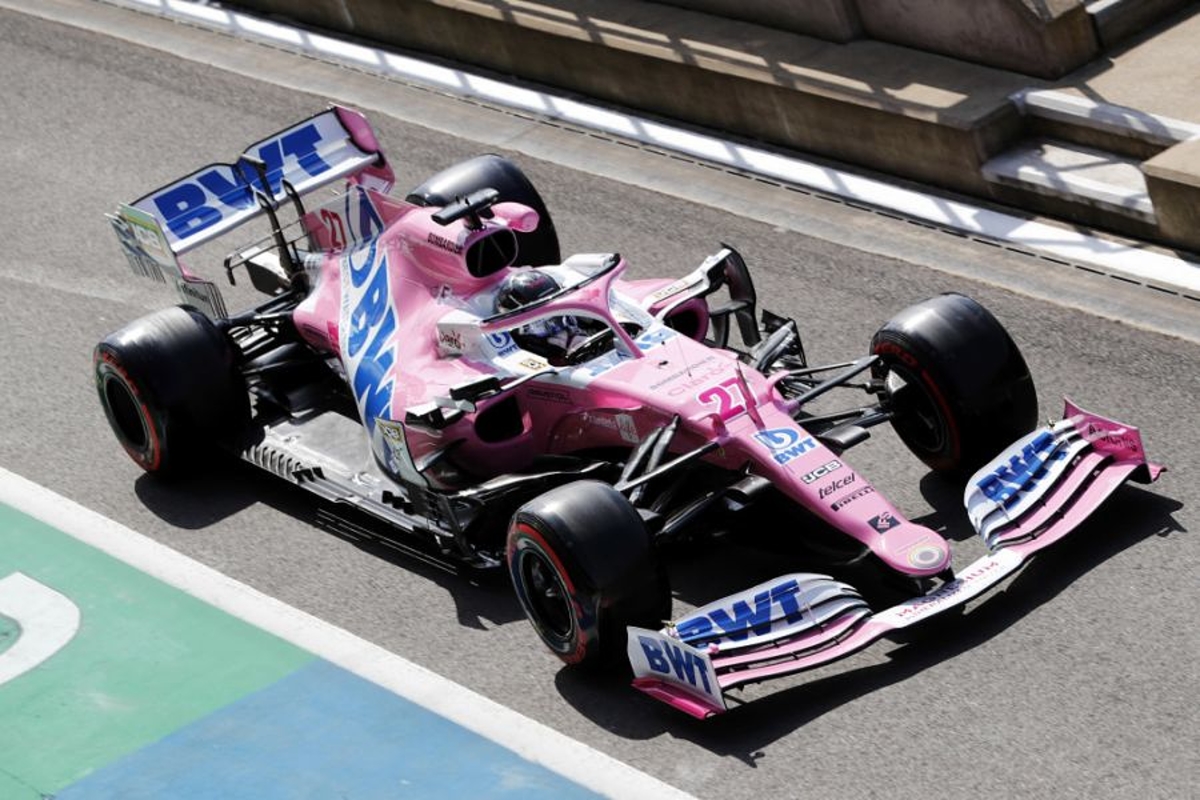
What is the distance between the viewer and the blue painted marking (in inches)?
352

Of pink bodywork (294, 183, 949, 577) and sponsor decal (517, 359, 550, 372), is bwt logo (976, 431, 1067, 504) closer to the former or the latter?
pink bodywork (294, 183, 949, 577)

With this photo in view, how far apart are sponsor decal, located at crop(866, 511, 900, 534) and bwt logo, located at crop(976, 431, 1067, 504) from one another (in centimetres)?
60

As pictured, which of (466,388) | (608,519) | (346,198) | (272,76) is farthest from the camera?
(272,76)

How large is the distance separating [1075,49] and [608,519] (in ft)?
23.7

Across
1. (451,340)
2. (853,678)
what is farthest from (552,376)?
(853,678)

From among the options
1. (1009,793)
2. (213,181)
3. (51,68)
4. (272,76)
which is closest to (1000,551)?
(1009,793)

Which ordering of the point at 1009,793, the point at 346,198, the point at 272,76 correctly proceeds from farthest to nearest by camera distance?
the point at 272,76
the point at 346,198
the point at 1009,793

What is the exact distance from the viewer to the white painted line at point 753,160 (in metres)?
13.0

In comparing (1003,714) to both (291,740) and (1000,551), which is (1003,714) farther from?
(291,740)

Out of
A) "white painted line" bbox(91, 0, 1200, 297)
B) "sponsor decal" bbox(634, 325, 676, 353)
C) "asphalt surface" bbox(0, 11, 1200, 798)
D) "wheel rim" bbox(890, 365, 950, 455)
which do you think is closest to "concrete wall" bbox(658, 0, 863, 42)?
"white painted line" bbox(91, 0, 1200, 297)

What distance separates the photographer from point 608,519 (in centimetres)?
909

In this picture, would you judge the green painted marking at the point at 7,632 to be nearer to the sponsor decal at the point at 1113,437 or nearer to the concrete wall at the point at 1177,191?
the sponsor decal at the point at 1113,437

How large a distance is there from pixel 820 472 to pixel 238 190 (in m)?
4.75

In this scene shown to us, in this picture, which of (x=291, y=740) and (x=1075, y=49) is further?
(x=1075, y=49)
